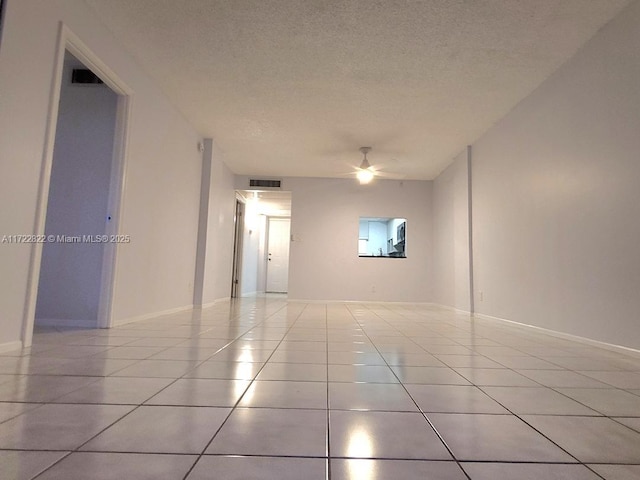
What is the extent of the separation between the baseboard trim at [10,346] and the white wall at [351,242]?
5.01 meters

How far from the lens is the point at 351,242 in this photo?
7.10 metres

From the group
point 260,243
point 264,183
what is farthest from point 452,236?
point 260,243

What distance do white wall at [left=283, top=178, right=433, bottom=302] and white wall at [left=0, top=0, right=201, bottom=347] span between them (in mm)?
2477

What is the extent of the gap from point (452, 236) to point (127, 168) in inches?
194

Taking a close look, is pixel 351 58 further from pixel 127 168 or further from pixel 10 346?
pixel 10 346

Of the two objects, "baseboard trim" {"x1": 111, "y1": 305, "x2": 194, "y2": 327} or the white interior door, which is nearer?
"baseboard trim" {"x1": 111, "y1": 305, "x2": 194, "y2": 327}

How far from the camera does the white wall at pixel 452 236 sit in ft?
17.4

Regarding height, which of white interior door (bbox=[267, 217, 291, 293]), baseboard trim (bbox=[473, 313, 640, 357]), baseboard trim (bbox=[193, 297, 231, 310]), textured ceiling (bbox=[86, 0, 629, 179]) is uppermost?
textured ceiling (bbox=[86, 0, 629, 179])

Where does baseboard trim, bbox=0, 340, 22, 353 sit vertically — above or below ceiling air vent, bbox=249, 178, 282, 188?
below

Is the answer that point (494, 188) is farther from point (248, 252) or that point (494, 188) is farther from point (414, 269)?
point (248, 252)

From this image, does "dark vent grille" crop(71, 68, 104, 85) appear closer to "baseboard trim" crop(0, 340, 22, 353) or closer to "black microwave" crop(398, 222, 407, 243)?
"baseboard trim" crop(0, 340, 22, 353)

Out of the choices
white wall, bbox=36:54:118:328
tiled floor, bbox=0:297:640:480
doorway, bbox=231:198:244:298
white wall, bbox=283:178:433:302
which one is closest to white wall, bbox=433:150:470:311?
white wall, bbox=283:178:433:302

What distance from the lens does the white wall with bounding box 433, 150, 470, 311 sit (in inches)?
209

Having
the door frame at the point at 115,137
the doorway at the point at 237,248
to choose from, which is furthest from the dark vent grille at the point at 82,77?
the doorway at the point at 237,248
